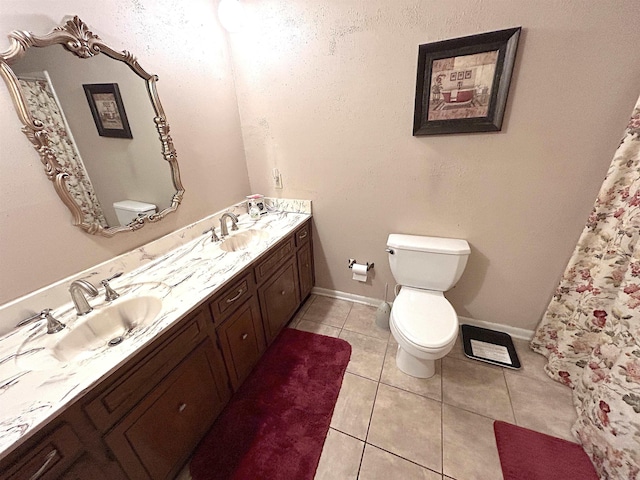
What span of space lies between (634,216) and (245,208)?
88.9 inches

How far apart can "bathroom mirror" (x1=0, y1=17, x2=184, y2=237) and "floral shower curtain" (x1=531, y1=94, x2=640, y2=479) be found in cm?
226

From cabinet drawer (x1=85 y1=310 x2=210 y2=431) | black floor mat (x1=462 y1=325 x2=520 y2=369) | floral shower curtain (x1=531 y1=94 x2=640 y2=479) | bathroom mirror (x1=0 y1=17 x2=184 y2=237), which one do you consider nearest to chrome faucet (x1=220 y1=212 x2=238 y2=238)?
bathroom mirror (x1=0 y1=17 x2=184 y2=237)

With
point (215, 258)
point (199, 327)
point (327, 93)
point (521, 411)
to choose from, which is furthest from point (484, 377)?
point (327, 93)

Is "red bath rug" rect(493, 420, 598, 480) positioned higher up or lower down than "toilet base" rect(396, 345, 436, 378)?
lower down

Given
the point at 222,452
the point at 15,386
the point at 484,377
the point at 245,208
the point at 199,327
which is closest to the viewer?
the point at 15,386

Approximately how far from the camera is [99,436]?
2.56ft

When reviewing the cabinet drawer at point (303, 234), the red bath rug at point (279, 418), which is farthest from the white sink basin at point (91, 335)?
the cabinet drawer at point (303, 234)

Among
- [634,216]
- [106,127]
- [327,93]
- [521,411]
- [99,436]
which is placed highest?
[327,93]

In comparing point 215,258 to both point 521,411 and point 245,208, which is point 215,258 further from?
point 521,411

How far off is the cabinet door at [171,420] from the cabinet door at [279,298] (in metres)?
0.43

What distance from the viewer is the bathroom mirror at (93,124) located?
3.10 ft

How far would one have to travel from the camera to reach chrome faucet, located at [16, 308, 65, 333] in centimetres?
96

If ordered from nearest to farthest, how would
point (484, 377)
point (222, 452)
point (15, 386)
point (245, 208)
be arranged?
point (15, 386) → point (222, 452) → point (484, 377) → point (245, 208)

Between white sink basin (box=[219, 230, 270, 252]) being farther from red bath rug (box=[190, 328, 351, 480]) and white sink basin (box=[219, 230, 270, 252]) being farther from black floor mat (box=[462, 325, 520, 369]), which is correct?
black floor mat (box=[462, 325, 520, 369])
